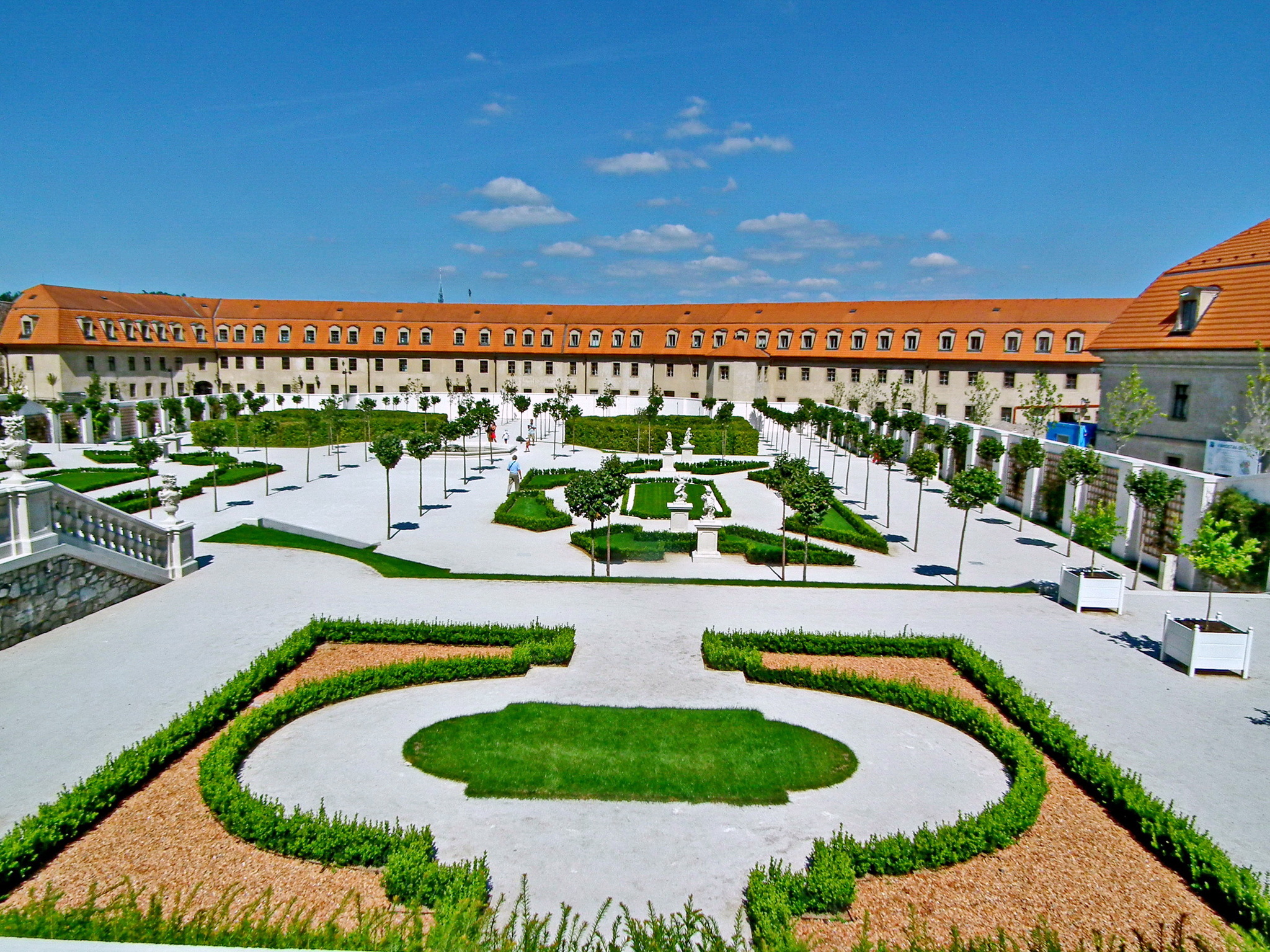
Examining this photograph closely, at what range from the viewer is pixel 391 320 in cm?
7175

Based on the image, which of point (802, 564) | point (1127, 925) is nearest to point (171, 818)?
point (1127, 925)

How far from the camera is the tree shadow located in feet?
48.9

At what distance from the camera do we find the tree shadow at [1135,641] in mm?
14898

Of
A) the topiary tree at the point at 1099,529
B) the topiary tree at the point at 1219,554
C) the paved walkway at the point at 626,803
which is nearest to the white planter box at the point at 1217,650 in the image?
the topiary tree at the point at 1219,554

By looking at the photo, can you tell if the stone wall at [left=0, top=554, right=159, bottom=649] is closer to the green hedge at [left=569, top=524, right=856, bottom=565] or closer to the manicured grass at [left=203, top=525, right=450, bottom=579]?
the manicured grass at [left=203, top=525, right=450, bottom=579]

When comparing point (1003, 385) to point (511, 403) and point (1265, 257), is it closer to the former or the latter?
point (1265, 257)

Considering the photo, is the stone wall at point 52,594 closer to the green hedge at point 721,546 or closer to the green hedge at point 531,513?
the green hedge at point 721,546

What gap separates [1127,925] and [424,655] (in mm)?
11011

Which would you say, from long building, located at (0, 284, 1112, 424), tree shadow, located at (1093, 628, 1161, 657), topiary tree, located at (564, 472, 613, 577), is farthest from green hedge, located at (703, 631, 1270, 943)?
long building, located at (0, 284, 1112, 424)

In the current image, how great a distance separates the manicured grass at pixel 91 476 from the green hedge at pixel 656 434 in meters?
24.9

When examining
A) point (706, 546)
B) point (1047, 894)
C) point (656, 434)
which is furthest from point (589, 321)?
point (1047, 894)

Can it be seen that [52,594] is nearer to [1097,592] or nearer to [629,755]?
[629,755]

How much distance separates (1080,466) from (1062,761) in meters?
17.0

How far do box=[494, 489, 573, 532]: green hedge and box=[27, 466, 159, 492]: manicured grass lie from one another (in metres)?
14.3
